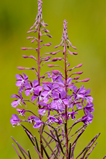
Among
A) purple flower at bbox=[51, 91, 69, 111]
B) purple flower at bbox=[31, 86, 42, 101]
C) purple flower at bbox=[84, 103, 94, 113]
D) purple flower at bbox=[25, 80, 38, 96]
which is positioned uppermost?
purple flower at bbox=[25, 80, 38, 96]

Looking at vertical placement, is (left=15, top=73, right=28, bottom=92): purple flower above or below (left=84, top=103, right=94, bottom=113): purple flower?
above

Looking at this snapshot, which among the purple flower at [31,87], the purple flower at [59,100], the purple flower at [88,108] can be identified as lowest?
the purple flower at [88,108]

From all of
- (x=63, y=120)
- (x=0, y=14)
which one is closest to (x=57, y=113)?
(x=63, y=120)

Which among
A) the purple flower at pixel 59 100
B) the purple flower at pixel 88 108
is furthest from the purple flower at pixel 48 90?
the purple flower at pixel 88 108

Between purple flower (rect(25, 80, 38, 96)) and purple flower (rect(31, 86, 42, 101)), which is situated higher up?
purple flower (rect(25, 80, 38, 96))

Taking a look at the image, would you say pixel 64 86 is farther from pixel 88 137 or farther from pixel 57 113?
pixel 88 137

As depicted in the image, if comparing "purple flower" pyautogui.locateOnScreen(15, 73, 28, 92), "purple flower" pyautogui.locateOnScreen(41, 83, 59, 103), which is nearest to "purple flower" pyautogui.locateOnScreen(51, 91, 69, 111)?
"purple flower" pyautogui.locateOnScreen(41, 83, 59, 103)

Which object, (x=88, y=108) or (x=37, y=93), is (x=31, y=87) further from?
(x=88, y=108)

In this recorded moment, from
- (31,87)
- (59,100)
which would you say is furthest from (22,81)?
(59,100)

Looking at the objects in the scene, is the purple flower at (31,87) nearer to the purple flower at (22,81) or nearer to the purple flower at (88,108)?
the purple flower at (22,81)

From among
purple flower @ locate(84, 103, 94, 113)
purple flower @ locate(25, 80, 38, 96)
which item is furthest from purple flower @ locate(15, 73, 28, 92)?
purple flower @ locate(84, 103, 94, 113)

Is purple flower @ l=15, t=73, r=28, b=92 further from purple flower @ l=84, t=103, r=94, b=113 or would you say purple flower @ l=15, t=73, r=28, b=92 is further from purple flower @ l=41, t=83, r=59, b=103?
purple flower @ l=84, t=103, r=94, b=113
